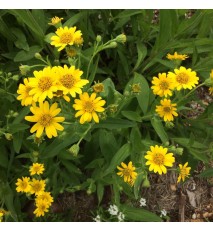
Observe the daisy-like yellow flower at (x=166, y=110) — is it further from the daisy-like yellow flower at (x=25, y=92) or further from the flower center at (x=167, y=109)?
the daisy-like yellow flower at (x=25, y=92)

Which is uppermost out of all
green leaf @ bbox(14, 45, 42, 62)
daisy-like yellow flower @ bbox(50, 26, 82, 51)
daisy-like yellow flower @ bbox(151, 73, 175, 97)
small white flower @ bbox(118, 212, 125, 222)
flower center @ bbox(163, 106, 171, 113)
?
green leaf @ bbox(14, 45, 42, 62)

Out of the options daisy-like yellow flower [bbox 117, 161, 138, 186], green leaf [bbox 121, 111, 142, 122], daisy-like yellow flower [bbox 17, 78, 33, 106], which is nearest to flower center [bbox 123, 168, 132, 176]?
daisy-like yellow flower [bbox 117, 161, 138, 186]

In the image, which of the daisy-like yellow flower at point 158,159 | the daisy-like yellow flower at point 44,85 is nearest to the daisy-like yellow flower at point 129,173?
the daisy-like yellow flower at point 158,159

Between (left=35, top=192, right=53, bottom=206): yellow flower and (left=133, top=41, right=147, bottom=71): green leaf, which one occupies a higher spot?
(left=133, top=41, right=147, bottom=71): green leaf

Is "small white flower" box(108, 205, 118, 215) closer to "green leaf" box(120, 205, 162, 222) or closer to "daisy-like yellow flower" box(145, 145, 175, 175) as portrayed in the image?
"green leaf" box(120, 205, 162, 222)

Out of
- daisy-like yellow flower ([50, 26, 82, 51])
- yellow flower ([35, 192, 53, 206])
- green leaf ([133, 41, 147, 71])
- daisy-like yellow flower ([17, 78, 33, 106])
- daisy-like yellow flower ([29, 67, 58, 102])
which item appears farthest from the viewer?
green leaf ([133, 41, 147, 71])
